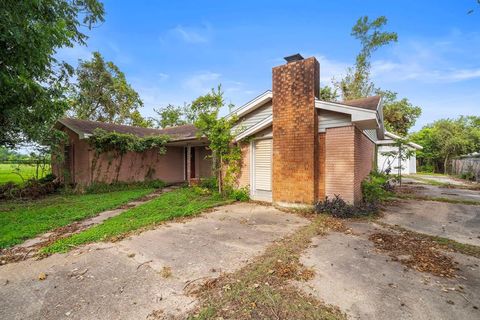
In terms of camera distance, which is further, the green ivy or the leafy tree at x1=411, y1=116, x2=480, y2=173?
the leafy tree at x1=411, y1=116, x2=480, y2=173

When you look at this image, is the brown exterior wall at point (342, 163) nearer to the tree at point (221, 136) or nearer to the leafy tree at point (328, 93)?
the tree at point (221, 136)

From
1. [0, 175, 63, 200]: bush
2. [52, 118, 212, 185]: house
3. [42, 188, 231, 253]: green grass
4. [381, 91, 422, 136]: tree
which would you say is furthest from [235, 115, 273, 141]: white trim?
[381, 91, 422, 136]: tree

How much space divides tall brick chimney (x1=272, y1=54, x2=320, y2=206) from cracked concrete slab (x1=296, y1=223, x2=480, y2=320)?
3.23 m

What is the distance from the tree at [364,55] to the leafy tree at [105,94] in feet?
69.9

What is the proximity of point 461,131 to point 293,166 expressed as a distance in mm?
26526

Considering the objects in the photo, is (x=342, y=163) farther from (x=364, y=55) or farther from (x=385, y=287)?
(x=364, y=55)

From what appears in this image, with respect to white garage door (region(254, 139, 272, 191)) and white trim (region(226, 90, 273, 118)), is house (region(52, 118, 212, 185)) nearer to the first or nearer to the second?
white trim (region(226, 90, 273, 118))

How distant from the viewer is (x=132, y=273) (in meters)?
3.30

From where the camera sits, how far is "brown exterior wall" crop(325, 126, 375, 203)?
644cm

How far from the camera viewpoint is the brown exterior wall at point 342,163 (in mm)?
6438

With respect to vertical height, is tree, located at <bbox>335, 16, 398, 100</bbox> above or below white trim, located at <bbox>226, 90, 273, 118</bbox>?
above

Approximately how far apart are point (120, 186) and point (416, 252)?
12351 mm

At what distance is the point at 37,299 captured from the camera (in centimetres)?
271

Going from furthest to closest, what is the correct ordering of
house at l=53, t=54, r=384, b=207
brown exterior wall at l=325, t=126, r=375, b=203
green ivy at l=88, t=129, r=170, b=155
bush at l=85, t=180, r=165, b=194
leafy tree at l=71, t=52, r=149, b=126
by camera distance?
leafy tree at l=71, t=52, r=149, b=126 < bush at l=85, t=180, r=165, b=194 < green ivy at l=88, t=129, r=170, b=155 < house at l=53, t=54, r=384, b=207 < brown exterior wall at l=325, t=126, r=375, b=203
